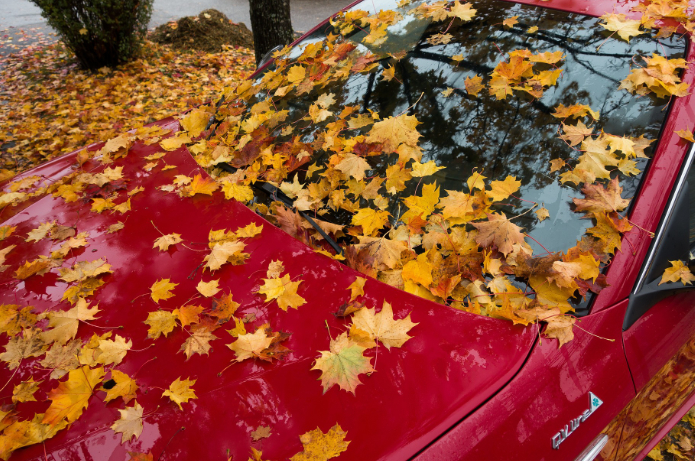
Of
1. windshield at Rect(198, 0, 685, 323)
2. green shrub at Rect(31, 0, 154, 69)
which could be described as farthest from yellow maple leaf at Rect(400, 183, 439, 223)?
green shrub at Rect(31, 0, 154, 69)

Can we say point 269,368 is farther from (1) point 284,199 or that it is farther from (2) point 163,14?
(2) point 163,14

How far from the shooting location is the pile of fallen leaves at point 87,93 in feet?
15.4

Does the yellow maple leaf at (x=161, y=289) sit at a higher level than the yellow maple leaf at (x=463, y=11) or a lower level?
lower

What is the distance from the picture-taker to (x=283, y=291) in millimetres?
1327

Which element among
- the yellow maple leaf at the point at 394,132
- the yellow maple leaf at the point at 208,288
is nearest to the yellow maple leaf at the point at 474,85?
the yellow maple leaf at the point at 394,132

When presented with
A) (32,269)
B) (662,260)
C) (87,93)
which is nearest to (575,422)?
(662,260)

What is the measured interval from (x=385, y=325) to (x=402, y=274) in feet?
0.75

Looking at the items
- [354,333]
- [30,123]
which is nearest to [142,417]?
[354,333]

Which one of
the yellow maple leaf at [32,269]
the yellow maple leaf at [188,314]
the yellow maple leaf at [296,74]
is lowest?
the yellow maple leaf at [188,314]

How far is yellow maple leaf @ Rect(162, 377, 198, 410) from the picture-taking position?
43.9 inches

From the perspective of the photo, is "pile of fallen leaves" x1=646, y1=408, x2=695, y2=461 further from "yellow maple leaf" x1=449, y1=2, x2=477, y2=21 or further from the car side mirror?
"yellow maple leaf" x1=449, y1=2, x2=477, y2=21

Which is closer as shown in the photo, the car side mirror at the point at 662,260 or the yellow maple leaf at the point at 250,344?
the yellow maple leaf at the point at 250,344

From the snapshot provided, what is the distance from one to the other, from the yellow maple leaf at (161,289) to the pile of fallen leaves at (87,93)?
11.1 feet

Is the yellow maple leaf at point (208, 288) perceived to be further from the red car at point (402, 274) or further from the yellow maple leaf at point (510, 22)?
the yellow maple leaf at point (510, 22)
